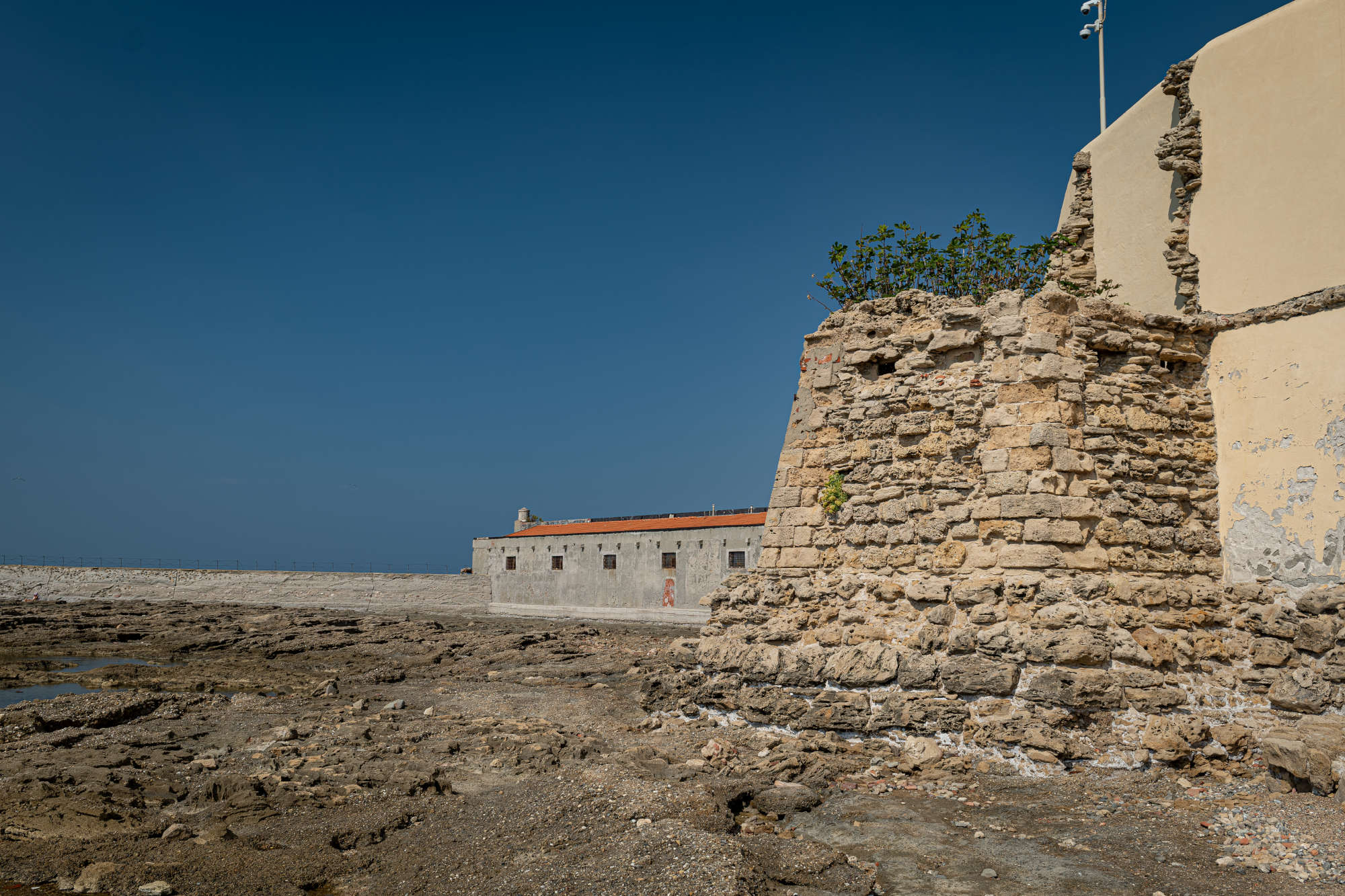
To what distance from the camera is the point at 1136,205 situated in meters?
8.88

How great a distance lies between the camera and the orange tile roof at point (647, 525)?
90.0 ft

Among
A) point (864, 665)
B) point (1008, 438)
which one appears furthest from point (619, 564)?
point (1008, 438)

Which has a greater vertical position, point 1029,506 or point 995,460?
point 995,460

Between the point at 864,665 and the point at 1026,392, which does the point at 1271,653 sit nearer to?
the point at 1026,392

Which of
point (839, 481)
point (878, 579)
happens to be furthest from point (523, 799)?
point (839, 481)

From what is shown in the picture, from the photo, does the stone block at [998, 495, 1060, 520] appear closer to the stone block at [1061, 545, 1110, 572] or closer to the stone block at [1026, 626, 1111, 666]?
the stone block at [1061, 545, 1110, 572]

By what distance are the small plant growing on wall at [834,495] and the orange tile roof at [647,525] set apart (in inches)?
636

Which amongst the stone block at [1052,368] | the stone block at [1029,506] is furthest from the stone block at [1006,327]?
the stone block at [1029,506]

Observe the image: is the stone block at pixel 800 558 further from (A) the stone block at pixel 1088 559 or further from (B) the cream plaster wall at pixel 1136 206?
(B) the cream plaster wall at pixel 1136 206

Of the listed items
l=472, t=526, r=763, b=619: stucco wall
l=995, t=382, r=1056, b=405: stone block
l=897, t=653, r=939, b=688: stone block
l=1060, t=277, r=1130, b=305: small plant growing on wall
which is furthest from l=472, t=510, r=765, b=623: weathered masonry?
l=897, t=653, r=939, b=688: stone block

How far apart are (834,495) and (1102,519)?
8.41 feet

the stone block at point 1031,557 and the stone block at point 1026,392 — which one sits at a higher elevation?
the stone block at point 1026,392

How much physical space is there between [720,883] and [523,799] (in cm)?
237

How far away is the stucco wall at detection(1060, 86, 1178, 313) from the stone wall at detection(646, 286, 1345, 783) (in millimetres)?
1084
